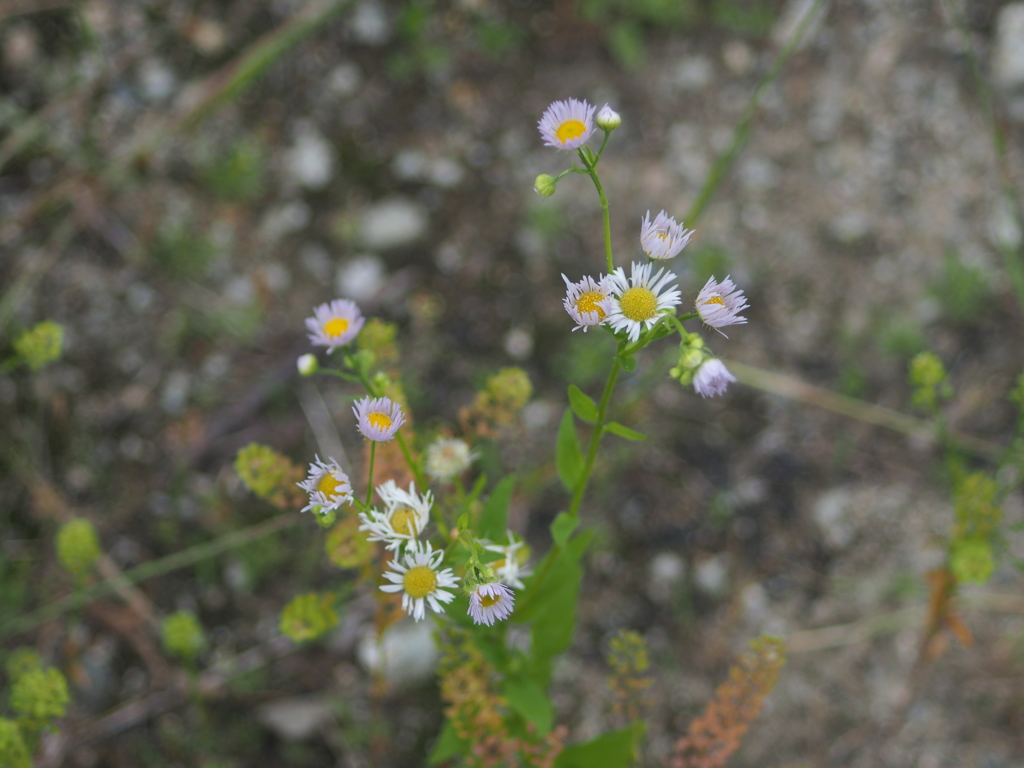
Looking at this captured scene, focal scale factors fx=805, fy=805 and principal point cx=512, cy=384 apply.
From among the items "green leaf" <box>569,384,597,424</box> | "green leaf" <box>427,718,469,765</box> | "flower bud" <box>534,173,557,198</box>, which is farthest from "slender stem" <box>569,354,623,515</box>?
"green leaf" <box>427,718,469,765</box>

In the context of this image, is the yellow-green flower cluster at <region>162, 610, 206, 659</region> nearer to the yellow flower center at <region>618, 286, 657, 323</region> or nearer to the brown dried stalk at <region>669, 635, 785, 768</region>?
the brown dried stalk at <region>669, 635, 785, 768</region>

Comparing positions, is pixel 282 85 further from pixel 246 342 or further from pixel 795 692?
pixel 795 692

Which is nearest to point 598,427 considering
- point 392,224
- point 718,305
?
point 718,305

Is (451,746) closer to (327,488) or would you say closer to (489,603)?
(489,603)

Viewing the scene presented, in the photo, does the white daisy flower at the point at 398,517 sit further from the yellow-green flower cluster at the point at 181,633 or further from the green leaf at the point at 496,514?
the yellow-green flower cluster at the point at 181,633

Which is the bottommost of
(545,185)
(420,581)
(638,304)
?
(420,581)

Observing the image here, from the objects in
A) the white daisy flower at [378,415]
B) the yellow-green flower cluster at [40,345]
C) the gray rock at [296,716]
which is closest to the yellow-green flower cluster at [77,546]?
the yellow-green flower cluster at [40,345]
